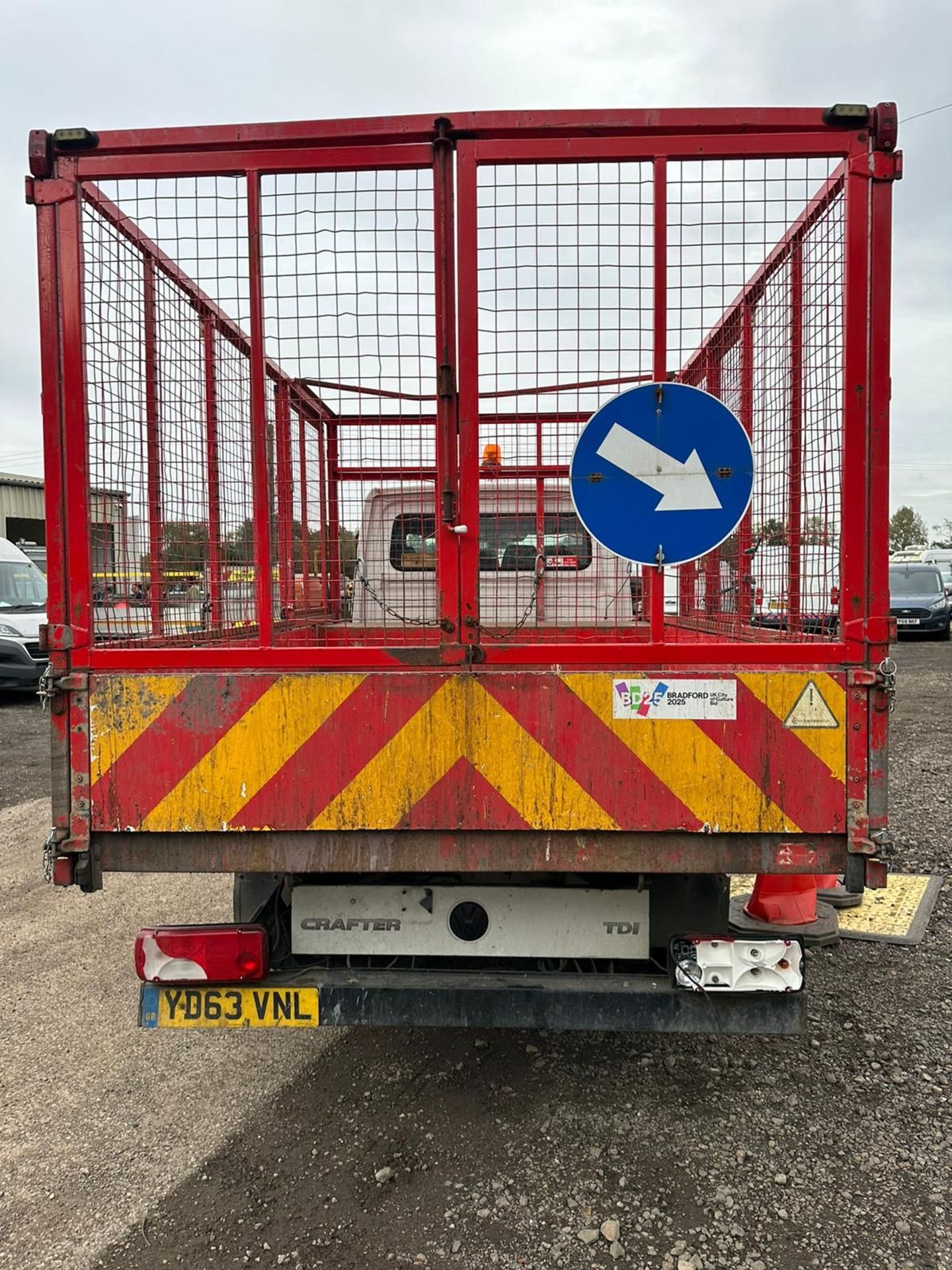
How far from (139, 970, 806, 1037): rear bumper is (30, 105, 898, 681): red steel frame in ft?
3.19

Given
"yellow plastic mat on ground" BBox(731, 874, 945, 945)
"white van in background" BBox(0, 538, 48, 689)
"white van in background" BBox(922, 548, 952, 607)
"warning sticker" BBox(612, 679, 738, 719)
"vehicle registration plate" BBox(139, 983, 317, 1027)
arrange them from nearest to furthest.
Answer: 1. "warning sticker" BBox(612, 679, 738, 719)
2. "vehicle registration plate" BBox(139, 983, 317, 1027)
3. "yellow plastic mat on ground" BBox(731, 874, 945, 945)
4. "white van in background" BBox(0, 538, 48, 689)
5. "white van in background" BBox(922, 548, 952, 607)

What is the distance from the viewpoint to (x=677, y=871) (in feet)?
7.34

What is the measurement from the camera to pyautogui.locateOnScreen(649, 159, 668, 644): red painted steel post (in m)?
2.17

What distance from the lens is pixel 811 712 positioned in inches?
85.5

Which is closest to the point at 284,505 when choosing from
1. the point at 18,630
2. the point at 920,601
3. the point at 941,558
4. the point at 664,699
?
the point at 664,699

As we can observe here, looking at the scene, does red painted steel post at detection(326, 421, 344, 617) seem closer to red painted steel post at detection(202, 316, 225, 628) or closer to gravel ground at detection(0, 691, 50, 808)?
red painted steel post at detection(202, 316, 225, 628)

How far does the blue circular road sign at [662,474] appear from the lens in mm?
2180

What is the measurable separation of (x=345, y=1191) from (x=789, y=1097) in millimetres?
1547

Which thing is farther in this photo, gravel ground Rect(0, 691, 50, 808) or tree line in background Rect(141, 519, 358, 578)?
gravel ground Rect(0, 691, 50, 808)

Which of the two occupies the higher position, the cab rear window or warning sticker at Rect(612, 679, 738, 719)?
the cab rear window

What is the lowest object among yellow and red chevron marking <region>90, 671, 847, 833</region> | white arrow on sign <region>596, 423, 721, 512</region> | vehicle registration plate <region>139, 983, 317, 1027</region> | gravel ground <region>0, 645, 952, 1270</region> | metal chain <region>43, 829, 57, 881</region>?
gravel ground <region>0, 645, 952, 1270</region>

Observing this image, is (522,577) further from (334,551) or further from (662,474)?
(662,474)

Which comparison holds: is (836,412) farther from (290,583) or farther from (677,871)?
(290,583)

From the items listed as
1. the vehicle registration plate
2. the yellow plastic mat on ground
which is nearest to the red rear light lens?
the vehicle registration plate
